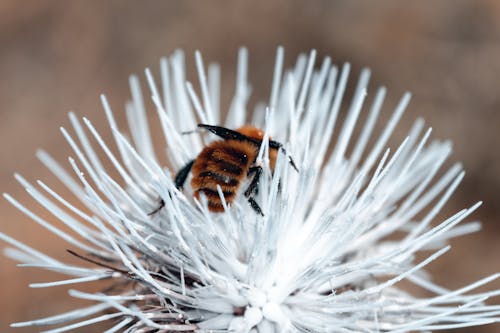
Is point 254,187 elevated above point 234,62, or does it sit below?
below

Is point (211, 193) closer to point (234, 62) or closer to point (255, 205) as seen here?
point (255, 205)

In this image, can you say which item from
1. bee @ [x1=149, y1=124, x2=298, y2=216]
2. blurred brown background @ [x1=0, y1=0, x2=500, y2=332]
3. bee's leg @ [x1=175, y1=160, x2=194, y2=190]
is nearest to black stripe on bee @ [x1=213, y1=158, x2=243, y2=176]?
bee @ [x1=149, y1=124, x2=298, y2=216]

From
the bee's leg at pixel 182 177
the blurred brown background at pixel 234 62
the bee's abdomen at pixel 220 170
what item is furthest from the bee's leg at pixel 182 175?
the blurred brown background at pixel 234 62

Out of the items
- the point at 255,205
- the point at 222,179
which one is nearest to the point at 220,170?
the point at 222,179

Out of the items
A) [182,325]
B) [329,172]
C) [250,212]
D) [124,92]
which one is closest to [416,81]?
[124,92]

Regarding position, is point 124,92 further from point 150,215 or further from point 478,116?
point 150,215

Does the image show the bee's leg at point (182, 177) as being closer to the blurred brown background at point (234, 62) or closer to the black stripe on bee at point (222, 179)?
the black stripe on bee at point (222, 179)
